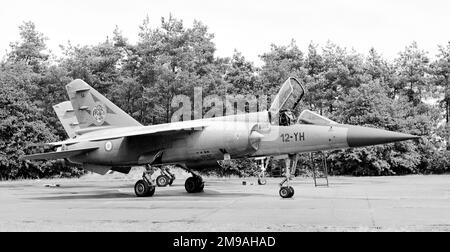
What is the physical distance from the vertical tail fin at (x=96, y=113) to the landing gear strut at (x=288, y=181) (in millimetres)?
6272

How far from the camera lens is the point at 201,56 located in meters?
44.2

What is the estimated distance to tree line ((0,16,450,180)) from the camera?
120 feet

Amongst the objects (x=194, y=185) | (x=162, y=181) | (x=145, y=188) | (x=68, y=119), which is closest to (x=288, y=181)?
(x=194, y=185)

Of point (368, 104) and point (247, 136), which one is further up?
point (368, 104)

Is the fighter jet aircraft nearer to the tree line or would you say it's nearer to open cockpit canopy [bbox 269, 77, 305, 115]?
open cockpit canopy [bbox 269, 77, 305, 115]

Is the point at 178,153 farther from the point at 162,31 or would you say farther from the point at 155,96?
the point at 162,31

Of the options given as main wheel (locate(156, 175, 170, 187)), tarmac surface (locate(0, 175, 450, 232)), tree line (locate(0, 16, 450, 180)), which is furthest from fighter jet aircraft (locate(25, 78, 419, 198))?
tree line (locate(0, 16, 450, 180))

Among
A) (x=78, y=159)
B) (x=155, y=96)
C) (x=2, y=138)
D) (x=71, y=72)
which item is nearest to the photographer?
(x=78, y=159)

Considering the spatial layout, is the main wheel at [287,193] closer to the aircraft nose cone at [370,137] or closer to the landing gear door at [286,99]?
the aircraft nose cone at [370,137]

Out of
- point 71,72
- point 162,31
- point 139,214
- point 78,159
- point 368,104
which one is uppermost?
point 162,31

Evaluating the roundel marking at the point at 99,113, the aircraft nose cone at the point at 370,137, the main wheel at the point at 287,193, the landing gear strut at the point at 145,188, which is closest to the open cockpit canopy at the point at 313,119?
the aircraft nose cone at the point at 370,137

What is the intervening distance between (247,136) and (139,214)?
5.30 m

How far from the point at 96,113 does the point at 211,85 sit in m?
22.8
